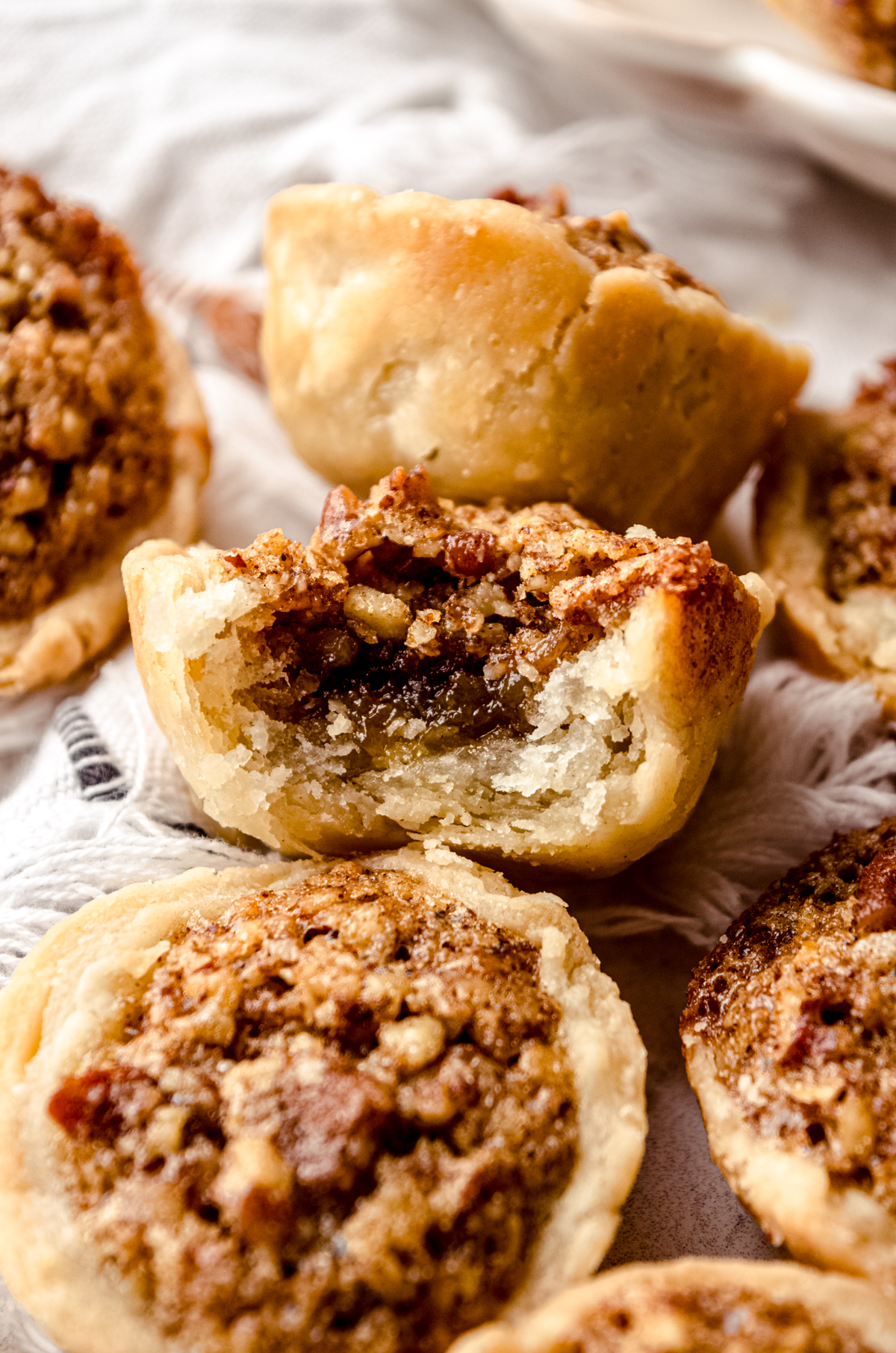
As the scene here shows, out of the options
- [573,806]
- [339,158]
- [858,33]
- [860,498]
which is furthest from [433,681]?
[858,33]

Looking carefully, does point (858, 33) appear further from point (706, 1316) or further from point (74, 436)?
point (706, 1316)

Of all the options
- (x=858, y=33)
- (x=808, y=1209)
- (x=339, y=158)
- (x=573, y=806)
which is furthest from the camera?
(x=339, y=158)

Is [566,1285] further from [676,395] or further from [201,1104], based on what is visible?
[676,395]

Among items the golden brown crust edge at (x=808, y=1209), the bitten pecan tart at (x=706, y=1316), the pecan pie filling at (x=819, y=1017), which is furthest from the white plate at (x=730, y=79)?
the bitten pecan tart at (x=706, y=1316)

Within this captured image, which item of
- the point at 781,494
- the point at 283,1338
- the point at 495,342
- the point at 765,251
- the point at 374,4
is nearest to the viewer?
the point at 283,1338

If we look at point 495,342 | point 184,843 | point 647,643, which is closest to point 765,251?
point 495,342

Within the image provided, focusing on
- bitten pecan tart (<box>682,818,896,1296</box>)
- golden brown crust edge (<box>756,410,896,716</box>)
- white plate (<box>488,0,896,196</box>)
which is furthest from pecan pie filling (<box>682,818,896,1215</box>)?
white plate (<box>488,0,896,196</box>)

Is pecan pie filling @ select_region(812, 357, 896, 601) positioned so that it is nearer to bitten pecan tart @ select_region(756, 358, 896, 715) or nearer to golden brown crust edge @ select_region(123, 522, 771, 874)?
bitten pecan tart @ select_region(756, 358, 896, 715)
